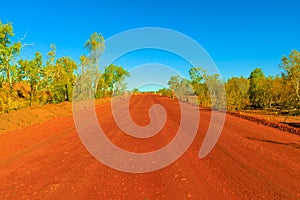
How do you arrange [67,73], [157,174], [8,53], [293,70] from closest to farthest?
[157,174]
[8,53]
[293,70]
[67,73]

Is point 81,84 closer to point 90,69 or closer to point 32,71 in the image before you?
point 90,69

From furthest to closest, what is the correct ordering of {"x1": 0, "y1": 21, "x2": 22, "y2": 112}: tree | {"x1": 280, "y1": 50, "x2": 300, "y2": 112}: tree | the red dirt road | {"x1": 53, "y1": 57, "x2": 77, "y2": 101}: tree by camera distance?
1. {"x1": 53, "y1": 57, "x2": 77, "y2": 101}: tree
2. {"x1": 280, "y1": 50, "x2": 300, "y2": 112}: tree
3. {"x1": 0, "y1": 21, "x2": 22, "y2": 112}: tree
4. the red dirt road

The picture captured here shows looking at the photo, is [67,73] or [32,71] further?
[67,73]

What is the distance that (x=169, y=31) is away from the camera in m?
12.5

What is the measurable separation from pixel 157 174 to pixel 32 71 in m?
18.7

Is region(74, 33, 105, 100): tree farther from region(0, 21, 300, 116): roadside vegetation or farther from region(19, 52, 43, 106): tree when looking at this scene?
region(19, 52, 43, 106): tree

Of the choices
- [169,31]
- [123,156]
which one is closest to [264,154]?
[123,156]

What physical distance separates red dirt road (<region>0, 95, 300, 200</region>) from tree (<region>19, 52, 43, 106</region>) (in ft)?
43.3

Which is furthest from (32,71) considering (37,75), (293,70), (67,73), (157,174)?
(293,70)

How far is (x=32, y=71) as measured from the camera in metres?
19.6

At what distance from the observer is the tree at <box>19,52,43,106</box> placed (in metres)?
18.9

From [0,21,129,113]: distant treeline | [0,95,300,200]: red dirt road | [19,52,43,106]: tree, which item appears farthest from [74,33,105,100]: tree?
[0,95,300,200]: red dirt road

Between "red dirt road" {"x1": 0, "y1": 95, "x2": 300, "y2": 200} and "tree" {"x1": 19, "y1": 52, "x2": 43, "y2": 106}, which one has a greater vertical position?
"tree" {"x1": 19, "y1": 52, "x2": 43, "y2": 106}

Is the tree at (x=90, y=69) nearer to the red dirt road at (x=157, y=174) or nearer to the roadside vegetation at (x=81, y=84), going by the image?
the roadside vegetation at (x=81, y=84)
